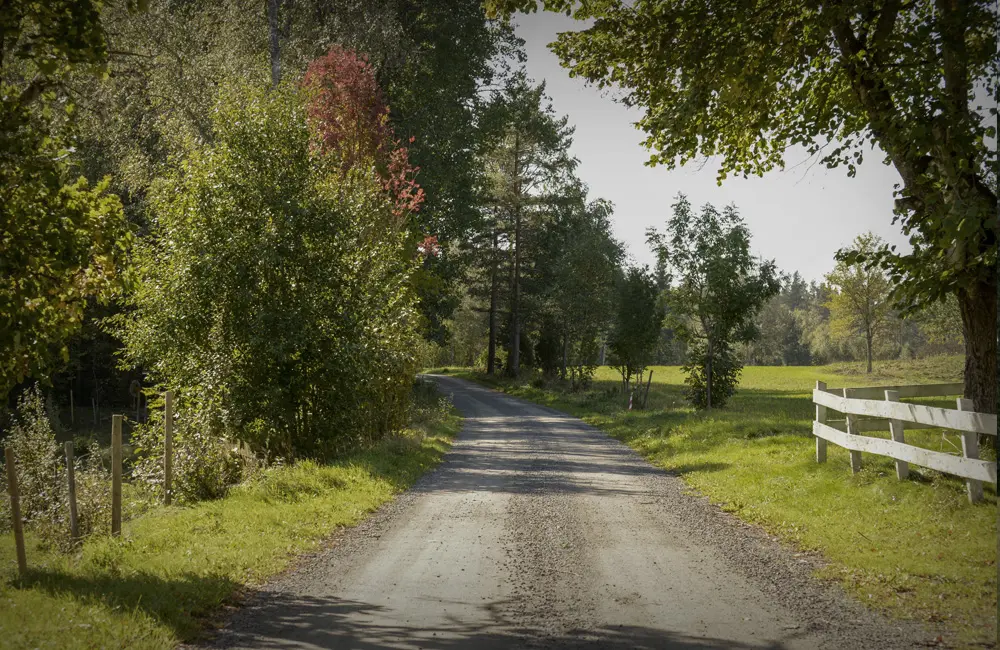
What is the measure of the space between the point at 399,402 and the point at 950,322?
37.3 metres

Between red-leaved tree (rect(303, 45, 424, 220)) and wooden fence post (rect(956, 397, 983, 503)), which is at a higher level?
red-leaved tree (rect(303, 45, 424, 220))

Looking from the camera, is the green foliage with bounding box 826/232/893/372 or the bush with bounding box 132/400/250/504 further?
the green foliage with bounding box 826/232/893/372

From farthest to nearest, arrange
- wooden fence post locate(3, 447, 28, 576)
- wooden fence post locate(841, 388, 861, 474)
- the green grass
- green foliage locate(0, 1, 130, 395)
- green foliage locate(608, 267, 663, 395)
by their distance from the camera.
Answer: green foliage locate(608, 267, 663, 395)
wooden fence post locate(841, 388, 861, 474)
wooden fence post locate(3, 447, 28, 576)
green foliage locate(0, 1, 130, 395)
the green grass

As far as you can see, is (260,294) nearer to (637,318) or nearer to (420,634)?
(420,634)

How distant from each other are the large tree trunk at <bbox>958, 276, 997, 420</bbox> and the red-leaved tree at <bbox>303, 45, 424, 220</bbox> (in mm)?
14308

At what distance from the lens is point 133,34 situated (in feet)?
82.6

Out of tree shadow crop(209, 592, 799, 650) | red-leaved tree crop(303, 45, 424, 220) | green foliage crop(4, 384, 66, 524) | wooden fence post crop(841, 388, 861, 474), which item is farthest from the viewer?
red-leaved tree crop(303, 45, 424, 220)

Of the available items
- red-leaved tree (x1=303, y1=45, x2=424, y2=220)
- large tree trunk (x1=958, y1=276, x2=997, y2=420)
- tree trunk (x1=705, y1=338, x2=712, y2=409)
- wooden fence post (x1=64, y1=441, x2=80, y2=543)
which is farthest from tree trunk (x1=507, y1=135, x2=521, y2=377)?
wooden fence post (x1=64, y1=441, x2=80, y2=543)

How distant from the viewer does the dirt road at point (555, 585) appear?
591 cm

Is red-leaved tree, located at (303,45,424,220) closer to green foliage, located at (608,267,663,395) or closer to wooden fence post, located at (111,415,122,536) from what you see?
wooden fence post, located at (111,415,122,536)

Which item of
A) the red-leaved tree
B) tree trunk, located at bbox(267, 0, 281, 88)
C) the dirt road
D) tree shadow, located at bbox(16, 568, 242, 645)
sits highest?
tree trunk, located at bbox(267, 0, 281, 88)

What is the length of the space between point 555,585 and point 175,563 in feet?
12.7

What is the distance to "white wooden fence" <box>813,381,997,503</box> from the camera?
8820 mm

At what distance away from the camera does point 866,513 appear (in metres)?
9.92
